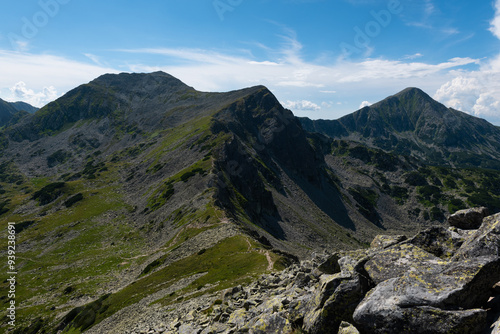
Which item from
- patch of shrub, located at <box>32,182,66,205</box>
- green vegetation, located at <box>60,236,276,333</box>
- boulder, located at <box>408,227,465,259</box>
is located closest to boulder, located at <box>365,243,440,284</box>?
boulder, located at <box>408,227,465,259</box>

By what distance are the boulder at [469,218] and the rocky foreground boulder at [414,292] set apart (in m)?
0.05

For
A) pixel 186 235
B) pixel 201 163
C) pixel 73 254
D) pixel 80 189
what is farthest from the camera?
pixel 80 189

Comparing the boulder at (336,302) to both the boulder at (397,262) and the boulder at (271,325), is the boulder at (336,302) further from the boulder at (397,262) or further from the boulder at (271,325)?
the boulder at (271,325)

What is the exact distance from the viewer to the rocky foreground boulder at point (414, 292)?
9.62 metres

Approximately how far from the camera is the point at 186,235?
77.4 m

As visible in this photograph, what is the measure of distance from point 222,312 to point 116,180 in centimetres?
17375

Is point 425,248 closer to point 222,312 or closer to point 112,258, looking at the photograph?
point 222,312

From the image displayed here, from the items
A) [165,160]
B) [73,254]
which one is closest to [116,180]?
[165,160]

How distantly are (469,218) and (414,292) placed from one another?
7753 mm

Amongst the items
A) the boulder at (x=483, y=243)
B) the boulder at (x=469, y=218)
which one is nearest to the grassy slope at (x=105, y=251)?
the boulder at (x=469, y=218)

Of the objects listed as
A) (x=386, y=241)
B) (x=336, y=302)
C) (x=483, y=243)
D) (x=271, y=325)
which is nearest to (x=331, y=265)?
(x=386, y=241)

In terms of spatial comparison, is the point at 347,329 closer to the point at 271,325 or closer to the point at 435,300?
the point at 435,300

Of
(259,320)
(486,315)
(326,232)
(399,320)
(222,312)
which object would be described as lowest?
(326,232)

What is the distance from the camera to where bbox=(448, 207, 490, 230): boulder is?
1468 centimetres
